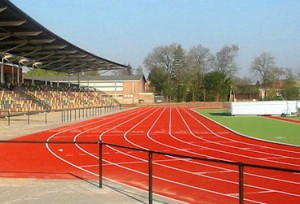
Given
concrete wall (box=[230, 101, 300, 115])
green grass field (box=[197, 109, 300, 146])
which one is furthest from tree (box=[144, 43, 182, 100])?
green grass field (box=[197, 109, 300, 146])

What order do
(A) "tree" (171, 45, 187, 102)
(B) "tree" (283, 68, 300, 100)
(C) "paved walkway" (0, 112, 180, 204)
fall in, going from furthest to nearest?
(A) "tree" (171, 45, 187, 102), (B) "tree" (283, 68, 300, 100), (C) "paved walkway" (0, 112, 180, 204)

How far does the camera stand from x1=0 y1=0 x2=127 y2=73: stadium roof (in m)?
35.7

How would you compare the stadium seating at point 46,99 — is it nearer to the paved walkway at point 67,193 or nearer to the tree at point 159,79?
the tree at point 159,79

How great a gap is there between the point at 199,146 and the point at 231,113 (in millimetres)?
27681

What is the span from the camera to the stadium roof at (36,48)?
117 ft

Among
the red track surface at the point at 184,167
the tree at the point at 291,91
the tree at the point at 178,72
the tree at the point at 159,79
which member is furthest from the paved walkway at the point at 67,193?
the tree at the point at 159,79

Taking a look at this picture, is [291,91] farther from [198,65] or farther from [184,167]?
[184,167]

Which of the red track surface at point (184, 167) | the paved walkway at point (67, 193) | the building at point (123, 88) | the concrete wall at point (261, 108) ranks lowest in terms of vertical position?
the red track surface at point (184, 167)

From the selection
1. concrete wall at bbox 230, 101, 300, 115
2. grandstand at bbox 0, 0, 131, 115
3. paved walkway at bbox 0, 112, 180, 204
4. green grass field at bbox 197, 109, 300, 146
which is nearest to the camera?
paved walkway at bbox 0, 112, 180, 204

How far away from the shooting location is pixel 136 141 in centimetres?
1978

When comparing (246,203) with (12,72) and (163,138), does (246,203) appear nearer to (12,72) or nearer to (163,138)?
(163,138)

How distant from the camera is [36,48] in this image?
166 ft

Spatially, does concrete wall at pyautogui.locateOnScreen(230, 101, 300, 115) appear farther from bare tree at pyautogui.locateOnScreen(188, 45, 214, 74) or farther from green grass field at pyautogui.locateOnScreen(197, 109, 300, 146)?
bare tree at pyautogui.locateOnScreen(188, 45, 214, 74)

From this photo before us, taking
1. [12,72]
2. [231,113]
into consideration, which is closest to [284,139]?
[231,113]
